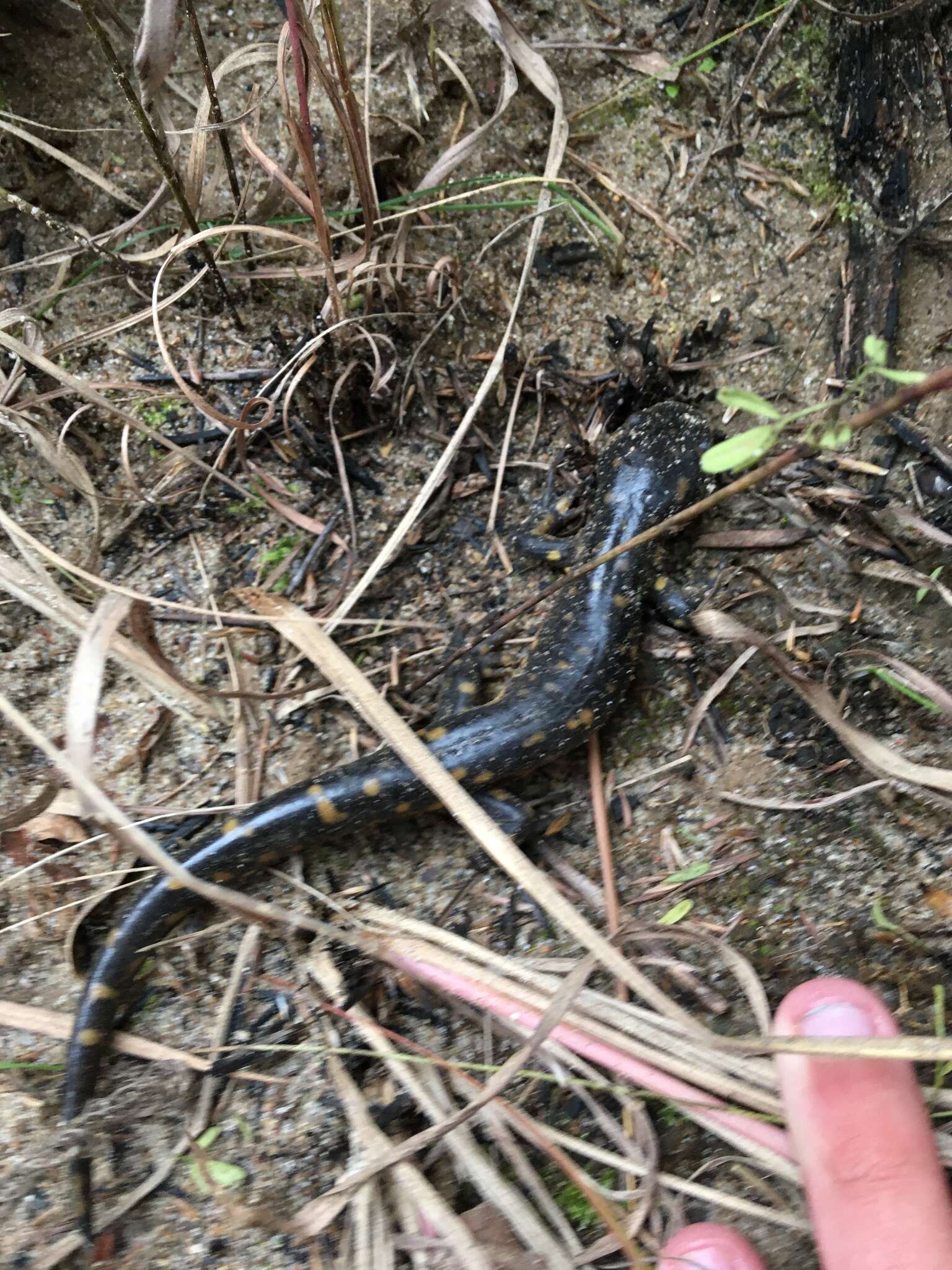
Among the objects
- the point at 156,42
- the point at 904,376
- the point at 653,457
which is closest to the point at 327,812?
the point at 653,457

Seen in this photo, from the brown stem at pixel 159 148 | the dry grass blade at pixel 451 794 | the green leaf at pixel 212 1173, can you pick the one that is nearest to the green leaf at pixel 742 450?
the dry grass blade at pixel 451 794

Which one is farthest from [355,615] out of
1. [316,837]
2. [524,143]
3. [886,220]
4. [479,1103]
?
[886,220]

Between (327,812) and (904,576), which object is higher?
(904,576)

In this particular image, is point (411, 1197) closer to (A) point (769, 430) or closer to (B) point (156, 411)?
(A) point (769, 430)

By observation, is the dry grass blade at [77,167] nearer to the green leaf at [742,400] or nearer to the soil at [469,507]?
the soil at [469,507]

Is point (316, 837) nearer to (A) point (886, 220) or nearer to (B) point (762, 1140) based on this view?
(B) point (762, 1140)

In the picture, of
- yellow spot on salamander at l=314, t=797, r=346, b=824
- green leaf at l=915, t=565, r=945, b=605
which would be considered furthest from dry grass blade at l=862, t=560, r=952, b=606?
yellow spot on salamander at l=314, t=797, r=346, b=824

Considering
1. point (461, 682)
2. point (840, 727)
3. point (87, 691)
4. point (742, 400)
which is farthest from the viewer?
point (461, 682)
